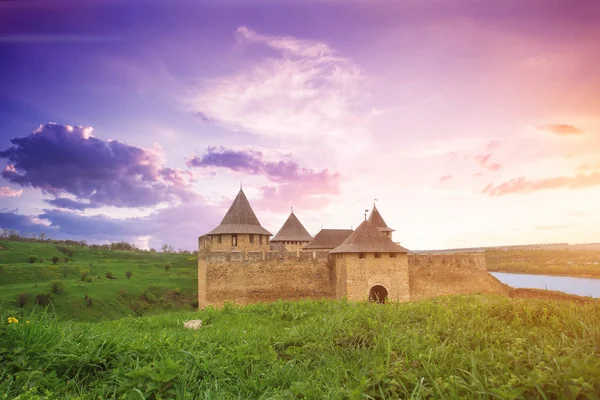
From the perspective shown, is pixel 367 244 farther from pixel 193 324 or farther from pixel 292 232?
pixel 292 232

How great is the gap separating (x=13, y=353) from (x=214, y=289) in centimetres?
1365

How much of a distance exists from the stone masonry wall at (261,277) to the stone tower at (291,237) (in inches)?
457

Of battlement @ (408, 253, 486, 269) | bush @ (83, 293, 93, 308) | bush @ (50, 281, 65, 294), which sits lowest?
bush @ (83, 293, 93, 308)

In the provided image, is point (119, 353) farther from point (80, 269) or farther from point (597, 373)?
point (80, 269)

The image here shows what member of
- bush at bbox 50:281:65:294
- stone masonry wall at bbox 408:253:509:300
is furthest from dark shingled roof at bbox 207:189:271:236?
bush at bbox 50:281:65:294

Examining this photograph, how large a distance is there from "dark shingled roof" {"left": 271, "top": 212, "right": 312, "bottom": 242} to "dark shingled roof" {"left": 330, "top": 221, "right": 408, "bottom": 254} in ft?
42.5

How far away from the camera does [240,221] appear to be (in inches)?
843

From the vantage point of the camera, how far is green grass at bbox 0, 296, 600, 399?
8.79ft

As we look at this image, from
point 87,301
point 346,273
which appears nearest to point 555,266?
point 346,273

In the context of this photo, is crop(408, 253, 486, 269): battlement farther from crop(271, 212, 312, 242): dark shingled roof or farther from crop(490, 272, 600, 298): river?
crop(271, 212, 312, 242): dark shingled roof

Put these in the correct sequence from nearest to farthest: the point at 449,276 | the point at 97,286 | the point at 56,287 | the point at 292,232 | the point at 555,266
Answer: the point at 449,276 < the point at 56,287 < the point at 292,232 < the point at 97,286 < the point at 555,266

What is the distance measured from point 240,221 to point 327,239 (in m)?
7.45

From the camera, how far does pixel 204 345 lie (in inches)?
175

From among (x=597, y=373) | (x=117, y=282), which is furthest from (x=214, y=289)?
(x=117, y=282)
